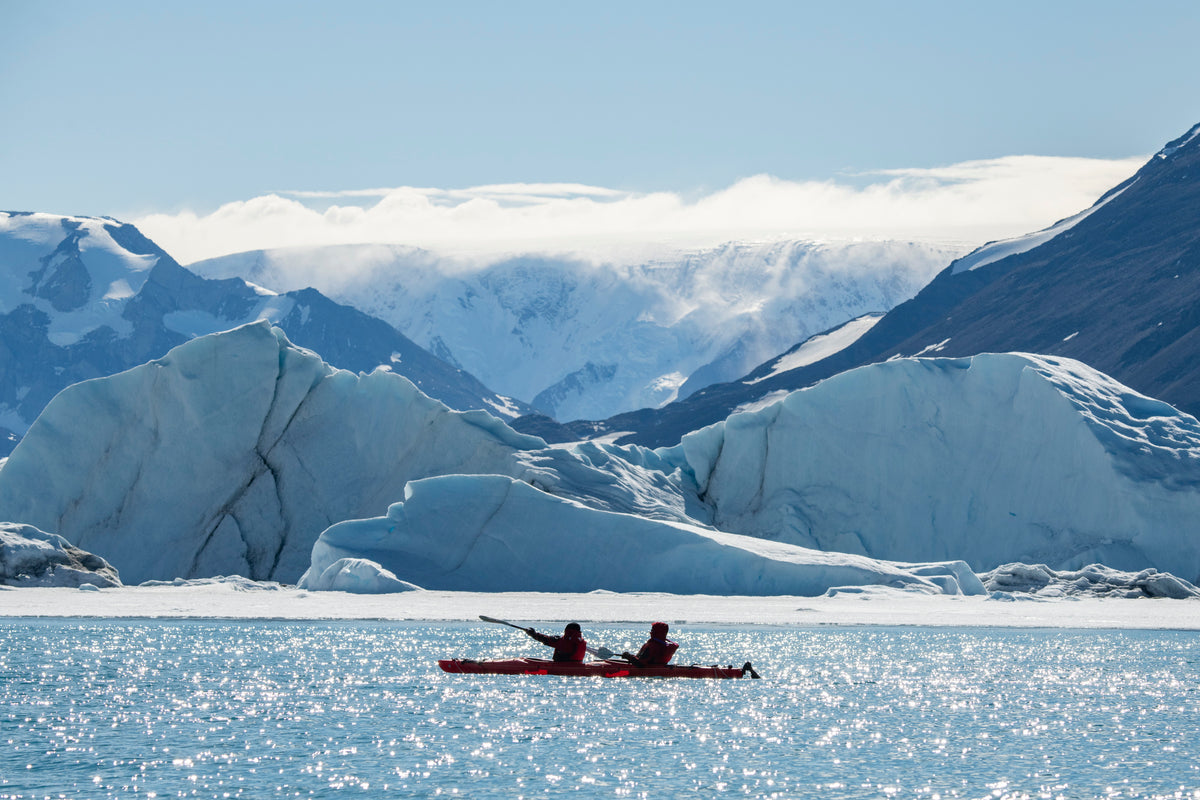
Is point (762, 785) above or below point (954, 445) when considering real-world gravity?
below

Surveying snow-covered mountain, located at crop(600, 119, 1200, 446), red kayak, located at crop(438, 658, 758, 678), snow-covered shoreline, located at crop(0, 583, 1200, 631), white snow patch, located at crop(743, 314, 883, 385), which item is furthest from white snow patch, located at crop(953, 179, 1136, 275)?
red kayak, located at crop(438, 658, 758, 678)

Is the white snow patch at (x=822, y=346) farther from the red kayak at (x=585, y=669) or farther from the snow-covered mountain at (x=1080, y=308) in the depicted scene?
the red kayak at (x=585, y=669)

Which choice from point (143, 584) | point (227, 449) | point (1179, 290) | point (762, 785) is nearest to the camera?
point (762, 785)

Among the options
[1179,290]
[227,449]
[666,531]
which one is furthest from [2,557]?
[1179,290]

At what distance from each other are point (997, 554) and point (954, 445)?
361 cm

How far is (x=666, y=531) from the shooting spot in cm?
3647

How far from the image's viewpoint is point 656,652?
22266mm

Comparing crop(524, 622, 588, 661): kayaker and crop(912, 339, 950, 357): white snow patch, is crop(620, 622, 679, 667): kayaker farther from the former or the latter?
crop(912, 339, 950, 357): white snow patch

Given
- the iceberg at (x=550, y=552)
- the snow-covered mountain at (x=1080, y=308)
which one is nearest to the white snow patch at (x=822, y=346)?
the snow-covered mountain at (x=1080, y=308)

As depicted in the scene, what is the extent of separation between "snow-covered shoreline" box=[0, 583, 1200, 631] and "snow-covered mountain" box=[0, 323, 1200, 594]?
142 centimetres

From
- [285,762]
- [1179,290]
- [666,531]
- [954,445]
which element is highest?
[1179,290]

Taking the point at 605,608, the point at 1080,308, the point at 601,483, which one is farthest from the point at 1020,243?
the point at 605,608

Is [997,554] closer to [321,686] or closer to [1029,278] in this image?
[321,686]

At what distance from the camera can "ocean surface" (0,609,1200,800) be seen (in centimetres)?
1386
